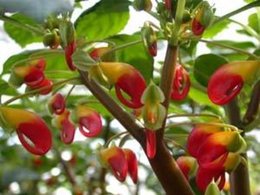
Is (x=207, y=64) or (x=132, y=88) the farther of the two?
(x=207, y=64)

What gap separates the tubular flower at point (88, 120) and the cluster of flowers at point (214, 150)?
0.48 feet

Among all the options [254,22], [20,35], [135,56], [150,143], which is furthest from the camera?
[254,22]

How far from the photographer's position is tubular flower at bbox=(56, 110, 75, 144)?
85cm

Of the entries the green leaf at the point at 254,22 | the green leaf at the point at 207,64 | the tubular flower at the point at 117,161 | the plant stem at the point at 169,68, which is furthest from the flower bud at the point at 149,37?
the green leaf at the point at 254,22

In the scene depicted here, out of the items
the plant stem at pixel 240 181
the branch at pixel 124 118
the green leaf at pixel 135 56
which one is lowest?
the plant stem at pixel 240 181

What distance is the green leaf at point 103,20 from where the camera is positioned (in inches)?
35.5

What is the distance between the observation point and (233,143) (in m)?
0.73

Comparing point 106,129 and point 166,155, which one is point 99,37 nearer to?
point 166,155

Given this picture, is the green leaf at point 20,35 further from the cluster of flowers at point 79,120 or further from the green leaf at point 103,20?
the cluster of flowers at point 79,120

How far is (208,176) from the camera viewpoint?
2.38 ft

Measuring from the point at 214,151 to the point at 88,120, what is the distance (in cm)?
21

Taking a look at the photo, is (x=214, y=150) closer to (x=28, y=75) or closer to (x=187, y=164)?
(x=187, y=164)

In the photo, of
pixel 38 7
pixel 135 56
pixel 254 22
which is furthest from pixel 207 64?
→ pixel 38 7

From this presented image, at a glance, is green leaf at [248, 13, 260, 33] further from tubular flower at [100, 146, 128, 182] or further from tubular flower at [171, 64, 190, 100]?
tubular flower at [100, 146, 128, 182]
